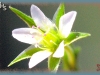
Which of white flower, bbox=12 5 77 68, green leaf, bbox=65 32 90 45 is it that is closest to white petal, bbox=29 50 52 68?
white flower, bbox=12 5 77 68

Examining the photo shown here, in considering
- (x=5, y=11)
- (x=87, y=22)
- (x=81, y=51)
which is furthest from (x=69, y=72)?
(x=5, y=11)

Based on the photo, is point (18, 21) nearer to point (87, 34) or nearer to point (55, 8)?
point (55, 8)

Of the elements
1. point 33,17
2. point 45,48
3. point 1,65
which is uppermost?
point 33,17

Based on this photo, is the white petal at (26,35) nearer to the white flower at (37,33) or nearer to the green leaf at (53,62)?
the white flower at (37,33)

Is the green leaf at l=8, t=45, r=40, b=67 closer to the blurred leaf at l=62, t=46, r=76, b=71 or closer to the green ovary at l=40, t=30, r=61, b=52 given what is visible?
the green ovary at l=40, t=30, r=61, b=52

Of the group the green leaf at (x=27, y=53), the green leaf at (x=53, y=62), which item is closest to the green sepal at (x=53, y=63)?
the green leaf at (x=53, y=62)

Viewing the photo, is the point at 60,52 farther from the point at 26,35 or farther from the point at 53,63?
the point at 26,35

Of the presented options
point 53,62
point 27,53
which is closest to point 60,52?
point 53,62
